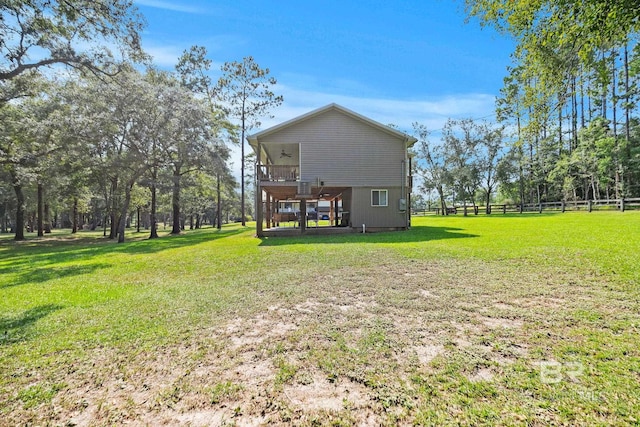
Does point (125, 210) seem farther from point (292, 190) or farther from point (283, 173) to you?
point (292, 190)

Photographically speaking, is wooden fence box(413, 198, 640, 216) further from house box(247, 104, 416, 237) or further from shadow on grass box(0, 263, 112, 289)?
shadow on grass box(0, 263, 112, 289)

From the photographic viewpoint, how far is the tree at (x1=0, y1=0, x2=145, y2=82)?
7.62 m

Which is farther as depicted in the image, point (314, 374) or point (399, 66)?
point (399, 66)

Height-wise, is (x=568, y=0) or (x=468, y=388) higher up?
(x=568, y=0)

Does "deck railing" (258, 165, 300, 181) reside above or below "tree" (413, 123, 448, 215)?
below

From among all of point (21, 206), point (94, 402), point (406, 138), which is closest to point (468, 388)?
point (94, 402)

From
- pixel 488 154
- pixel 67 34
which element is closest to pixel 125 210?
pixel 67 34

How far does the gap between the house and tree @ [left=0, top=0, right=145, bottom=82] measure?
6.63 meters

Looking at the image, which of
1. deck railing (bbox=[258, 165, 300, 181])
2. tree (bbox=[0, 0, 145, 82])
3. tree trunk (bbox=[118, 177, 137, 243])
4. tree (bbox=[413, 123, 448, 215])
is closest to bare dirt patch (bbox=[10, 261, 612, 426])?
tree (bbox=[0, 0, 145, 82])

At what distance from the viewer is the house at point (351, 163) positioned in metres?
14.8

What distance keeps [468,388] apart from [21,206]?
2997cm

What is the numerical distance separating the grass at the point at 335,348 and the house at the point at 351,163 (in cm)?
897

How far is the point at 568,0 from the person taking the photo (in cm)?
416

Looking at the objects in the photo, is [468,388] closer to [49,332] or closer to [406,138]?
[49,332]
